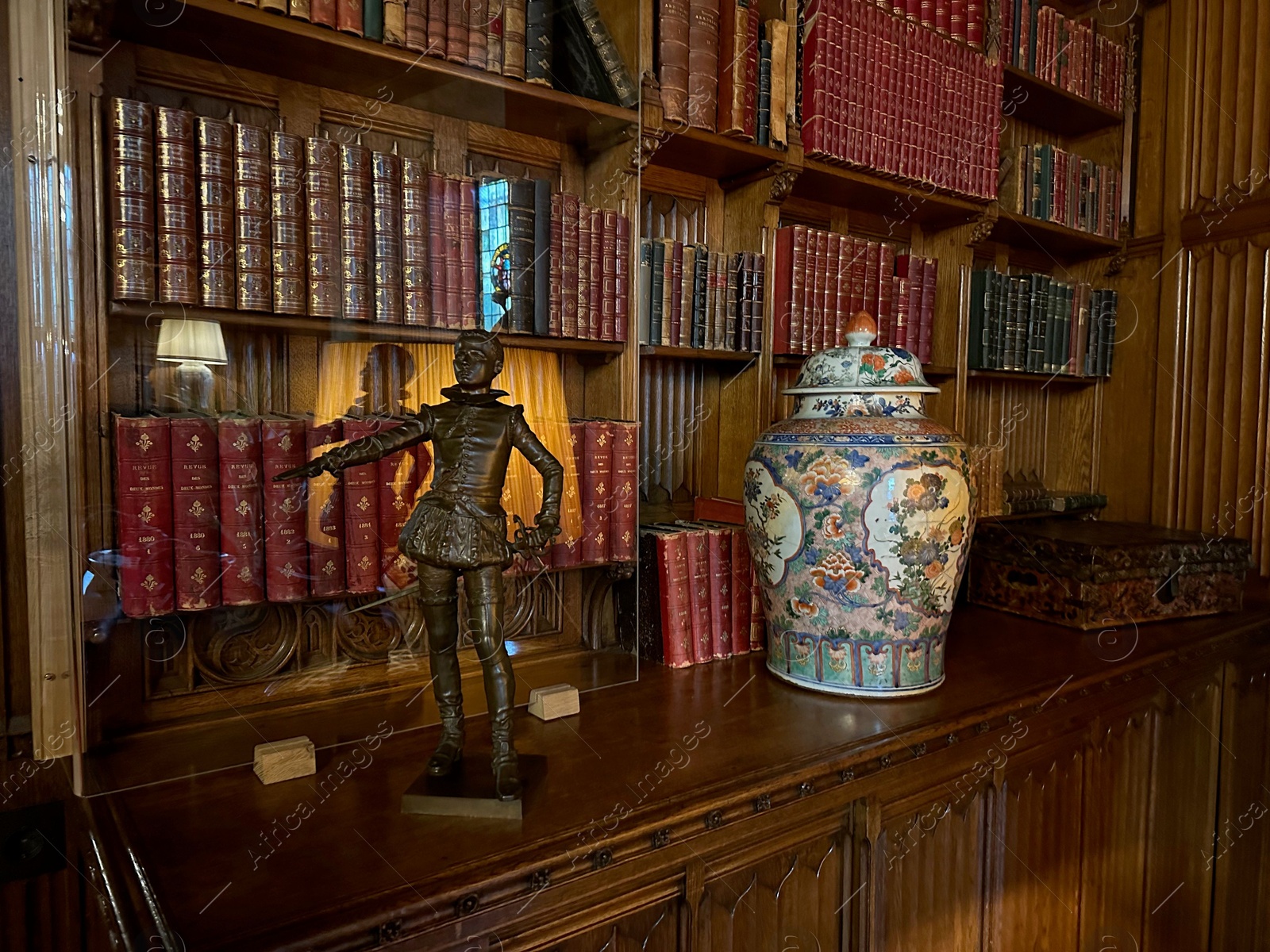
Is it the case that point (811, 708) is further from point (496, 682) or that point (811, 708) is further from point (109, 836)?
point (109, 836)

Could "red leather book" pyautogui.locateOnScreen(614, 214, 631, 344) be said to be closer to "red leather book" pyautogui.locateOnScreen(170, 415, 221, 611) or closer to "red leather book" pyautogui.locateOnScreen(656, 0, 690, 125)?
"red leather book" pyautogui.locateOnScreen(656, 0, 690, 125)

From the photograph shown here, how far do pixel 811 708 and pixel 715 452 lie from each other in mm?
656

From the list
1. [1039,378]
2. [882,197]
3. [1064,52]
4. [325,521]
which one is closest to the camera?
[325,521]

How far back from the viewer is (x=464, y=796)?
0.94 meters

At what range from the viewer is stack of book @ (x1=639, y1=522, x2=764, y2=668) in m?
1.48

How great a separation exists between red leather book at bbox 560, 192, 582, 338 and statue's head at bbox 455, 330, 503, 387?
39 centimetres

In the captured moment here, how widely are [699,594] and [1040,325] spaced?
1.32 meters

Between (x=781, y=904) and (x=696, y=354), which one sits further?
(x=696, y=354)

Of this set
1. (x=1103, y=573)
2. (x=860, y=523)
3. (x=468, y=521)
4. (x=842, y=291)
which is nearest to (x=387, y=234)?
(x=468, y=521)

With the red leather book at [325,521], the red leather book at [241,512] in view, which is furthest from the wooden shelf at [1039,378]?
the red leather book at [241,512]

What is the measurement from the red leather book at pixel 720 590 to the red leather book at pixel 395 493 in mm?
576

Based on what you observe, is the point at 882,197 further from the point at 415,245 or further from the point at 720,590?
the point at 415,245

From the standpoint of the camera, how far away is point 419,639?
4.21ft

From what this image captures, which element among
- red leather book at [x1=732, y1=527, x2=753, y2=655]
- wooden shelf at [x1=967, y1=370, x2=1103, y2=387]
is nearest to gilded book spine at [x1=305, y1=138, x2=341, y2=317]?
red leather book at [x1=732, y1=527, x2=753, y2=655]
